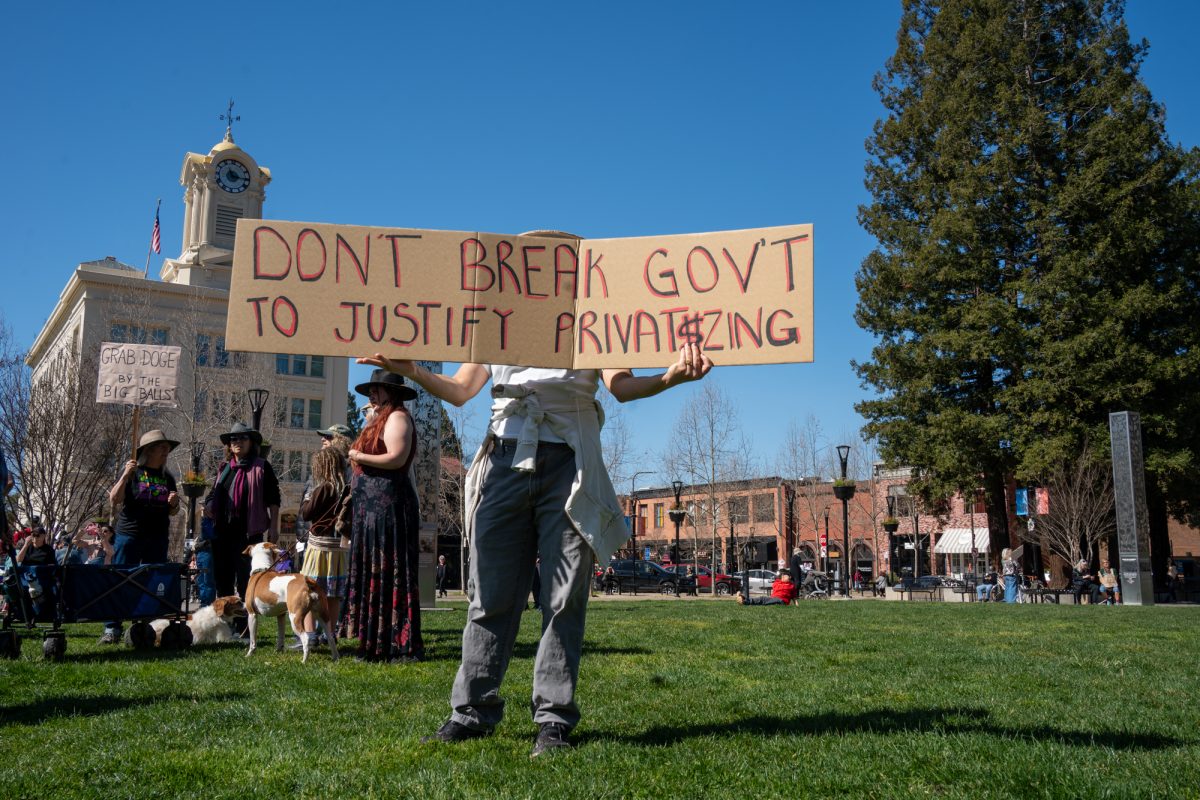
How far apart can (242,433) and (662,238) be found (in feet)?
18.4

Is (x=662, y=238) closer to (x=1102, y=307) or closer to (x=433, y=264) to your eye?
(x=433, y=264)

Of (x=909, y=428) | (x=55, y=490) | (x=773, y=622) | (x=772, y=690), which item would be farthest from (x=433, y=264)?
(x=909, y=428)

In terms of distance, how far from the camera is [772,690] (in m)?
5.42

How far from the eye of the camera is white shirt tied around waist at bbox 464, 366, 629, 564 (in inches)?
154

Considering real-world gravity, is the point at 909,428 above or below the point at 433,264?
above

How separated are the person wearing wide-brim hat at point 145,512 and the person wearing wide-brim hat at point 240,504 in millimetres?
399

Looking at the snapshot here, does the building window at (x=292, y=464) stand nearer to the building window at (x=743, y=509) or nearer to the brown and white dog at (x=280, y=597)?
the building window at (x=743, y=509)

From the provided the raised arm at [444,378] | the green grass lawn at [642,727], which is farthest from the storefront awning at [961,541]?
the raised arm at [444,378]

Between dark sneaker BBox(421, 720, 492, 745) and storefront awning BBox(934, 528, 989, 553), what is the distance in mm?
60433

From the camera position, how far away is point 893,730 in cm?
413

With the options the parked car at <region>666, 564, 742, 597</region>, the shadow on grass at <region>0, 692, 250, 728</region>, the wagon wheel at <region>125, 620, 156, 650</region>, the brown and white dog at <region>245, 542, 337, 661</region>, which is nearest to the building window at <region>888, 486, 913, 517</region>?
the parked car at <region>666, 564, 742, 597</region>

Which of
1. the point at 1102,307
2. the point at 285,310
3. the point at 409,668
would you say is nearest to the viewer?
the point at 285,310

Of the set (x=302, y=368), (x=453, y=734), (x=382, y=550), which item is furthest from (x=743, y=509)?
(x=453, y=734)

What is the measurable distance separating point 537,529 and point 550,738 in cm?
86
